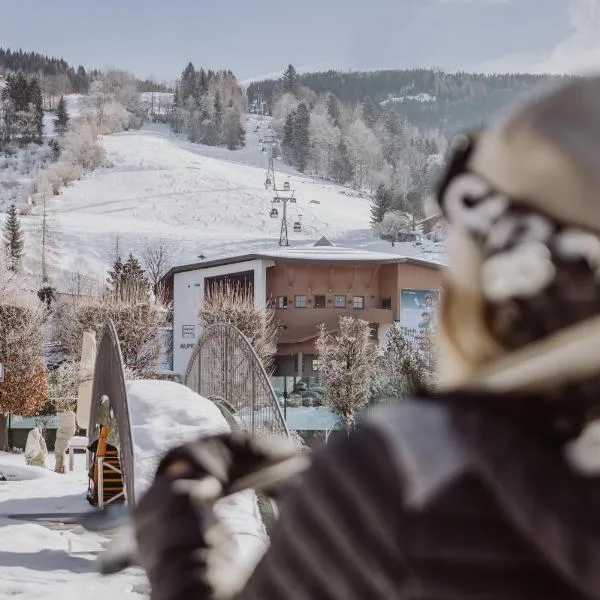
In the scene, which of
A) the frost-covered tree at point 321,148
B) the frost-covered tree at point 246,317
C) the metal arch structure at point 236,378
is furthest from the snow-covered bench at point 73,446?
the frost-covered tree at point 321,148

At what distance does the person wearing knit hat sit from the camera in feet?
1.59

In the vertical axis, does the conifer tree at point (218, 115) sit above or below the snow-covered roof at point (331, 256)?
above

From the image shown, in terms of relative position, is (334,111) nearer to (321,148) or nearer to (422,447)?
(321,148)

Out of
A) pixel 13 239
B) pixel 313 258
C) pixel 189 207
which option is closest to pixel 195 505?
pixel 313 258

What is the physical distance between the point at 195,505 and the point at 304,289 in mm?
29435

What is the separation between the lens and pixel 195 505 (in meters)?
0.68

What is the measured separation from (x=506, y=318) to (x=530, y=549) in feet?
0.43

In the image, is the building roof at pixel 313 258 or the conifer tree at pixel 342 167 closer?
the building roof at pixel 313 258

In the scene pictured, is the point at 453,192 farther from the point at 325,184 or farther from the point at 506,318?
the point at 325,184

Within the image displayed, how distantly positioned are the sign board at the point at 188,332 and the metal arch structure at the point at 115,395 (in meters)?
21.4

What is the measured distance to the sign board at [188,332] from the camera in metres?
31.4

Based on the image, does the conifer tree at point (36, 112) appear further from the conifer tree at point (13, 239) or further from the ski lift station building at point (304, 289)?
the ski lift station building at point (304, 289)

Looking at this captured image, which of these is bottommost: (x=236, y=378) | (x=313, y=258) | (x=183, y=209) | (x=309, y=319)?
(x=309, y=319)

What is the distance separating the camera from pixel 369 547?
0.49 meters
